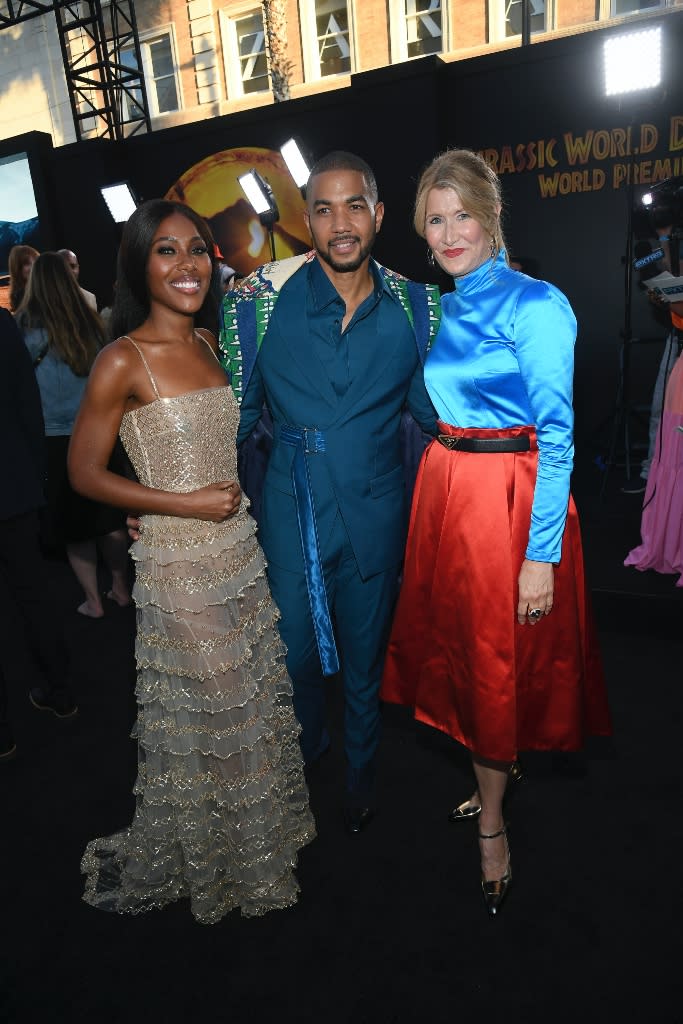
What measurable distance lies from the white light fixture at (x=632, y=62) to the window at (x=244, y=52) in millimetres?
10931

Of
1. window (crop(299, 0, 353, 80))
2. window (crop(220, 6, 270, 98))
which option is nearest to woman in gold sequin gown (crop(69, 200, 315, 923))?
window (crop(299, 0, 353, 80))

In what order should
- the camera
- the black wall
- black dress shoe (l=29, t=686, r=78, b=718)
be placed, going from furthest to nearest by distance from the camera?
the black wall < the camera < black dress shoe (l=29, t=686, r=78, b=718)

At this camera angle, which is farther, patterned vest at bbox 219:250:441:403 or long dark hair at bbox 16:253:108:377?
long dark hair at bbox 16:253:108:377

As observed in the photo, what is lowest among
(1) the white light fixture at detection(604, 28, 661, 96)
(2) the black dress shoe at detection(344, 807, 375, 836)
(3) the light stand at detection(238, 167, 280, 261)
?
(2) the black dress shoe at detection(344, 807, 375, 836)

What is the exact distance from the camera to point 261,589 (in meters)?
1.87

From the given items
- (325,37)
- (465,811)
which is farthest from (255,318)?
(325,37)

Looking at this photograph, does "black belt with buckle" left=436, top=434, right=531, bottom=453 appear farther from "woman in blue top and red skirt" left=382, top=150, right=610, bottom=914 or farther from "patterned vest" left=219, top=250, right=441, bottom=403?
"patterned vest" left=219, top=250, right=441, bottom=403

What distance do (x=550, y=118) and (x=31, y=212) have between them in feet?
20.9

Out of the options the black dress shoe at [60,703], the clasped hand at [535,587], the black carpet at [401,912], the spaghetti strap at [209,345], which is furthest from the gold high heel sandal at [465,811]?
the black dress shoe at [60,703]

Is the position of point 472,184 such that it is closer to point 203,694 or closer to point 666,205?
point 203,694

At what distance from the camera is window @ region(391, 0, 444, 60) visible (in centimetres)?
1212

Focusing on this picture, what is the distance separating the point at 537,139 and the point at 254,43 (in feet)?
34.3

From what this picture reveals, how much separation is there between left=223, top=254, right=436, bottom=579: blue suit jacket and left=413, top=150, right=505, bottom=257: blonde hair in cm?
36

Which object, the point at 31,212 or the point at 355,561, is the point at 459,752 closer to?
the point at 355,561
